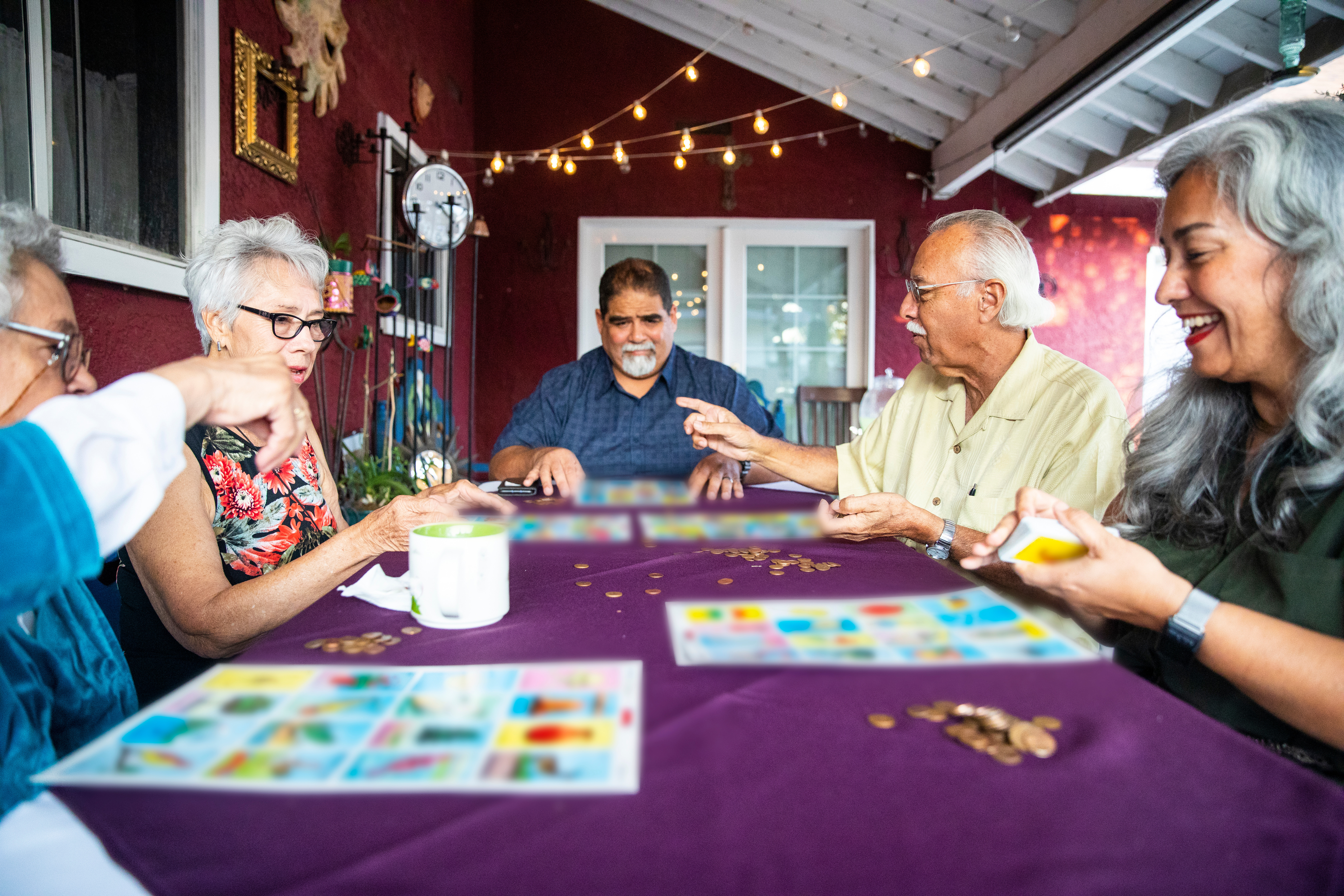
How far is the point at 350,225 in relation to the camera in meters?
3.88

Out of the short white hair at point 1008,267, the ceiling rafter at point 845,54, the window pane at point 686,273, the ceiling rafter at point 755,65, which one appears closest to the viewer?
the short white hair at point 1008,267

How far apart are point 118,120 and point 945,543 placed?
2388 mm

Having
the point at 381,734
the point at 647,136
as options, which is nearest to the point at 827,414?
the point at 647,136

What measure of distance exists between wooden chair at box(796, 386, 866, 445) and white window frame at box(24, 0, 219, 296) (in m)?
3.45

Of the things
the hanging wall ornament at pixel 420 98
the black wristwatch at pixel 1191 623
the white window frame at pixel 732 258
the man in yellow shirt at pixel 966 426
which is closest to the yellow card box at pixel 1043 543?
the black wristwatch at pixel 1191 623

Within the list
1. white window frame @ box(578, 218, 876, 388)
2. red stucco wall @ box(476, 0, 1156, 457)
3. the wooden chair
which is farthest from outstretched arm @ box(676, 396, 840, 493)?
red stucco wall @ box(476, 0, 1156, 457)

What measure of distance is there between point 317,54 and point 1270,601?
373 centimetres

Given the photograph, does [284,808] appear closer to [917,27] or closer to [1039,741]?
[1039,741]

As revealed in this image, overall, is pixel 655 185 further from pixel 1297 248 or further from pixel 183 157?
pixel 1297 248

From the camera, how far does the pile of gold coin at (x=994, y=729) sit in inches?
23.9

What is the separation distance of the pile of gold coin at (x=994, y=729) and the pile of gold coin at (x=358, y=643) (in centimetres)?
54

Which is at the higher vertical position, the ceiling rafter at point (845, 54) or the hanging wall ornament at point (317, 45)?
the ceiling rafter at point (845, 54)

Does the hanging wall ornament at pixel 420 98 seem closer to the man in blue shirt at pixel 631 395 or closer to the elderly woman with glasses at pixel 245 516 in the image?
the man in blue shirt at pixel 631 395

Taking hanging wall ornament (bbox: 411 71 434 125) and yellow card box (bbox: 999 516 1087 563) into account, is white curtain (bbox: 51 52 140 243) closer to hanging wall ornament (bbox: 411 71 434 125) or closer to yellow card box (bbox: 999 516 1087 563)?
yellow card box (bbox: 999 516 1087 563)
